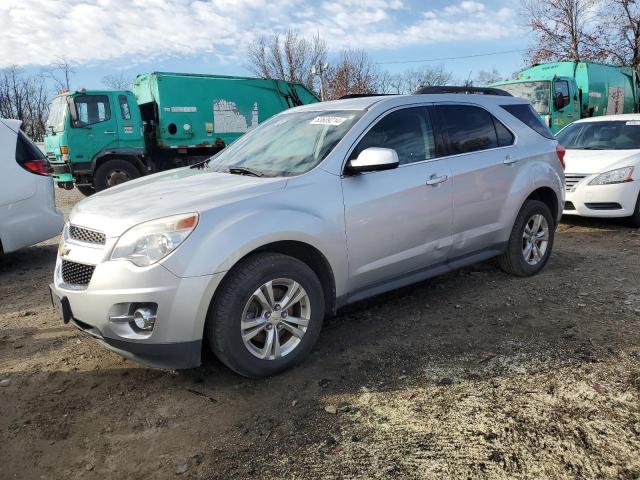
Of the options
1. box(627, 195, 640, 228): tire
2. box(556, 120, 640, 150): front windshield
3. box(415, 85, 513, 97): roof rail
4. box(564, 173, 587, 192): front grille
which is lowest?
box(627, 195, 640, 228): tire

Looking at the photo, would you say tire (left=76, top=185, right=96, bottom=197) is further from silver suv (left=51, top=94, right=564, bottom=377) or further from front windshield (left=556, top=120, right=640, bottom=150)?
front windshield (left=556, top=120, right=640, bottom=150)

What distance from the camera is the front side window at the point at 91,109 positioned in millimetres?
11367

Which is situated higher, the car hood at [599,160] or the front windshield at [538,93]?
the front windshield at [538,93]

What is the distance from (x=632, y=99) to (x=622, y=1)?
13692 mm

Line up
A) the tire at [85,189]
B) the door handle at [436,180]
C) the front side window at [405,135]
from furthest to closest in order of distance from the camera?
1. the tire at [85,189]
2. the door handle at [436,180]
3. the front side window at [405,135]

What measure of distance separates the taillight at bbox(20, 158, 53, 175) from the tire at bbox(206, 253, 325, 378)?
4.20 metres

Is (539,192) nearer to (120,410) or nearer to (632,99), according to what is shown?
(120,410)

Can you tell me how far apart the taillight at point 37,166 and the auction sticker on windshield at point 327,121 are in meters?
3.80

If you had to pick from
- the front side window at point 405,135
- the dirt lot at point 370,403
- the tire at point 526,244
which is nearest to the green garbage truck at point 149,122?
the dirt lot at point 370,403

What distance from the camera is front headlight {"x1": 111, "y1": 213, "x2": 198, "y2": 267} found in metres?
2.76

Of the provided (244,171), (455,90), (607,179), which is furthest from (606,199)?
(244,171)

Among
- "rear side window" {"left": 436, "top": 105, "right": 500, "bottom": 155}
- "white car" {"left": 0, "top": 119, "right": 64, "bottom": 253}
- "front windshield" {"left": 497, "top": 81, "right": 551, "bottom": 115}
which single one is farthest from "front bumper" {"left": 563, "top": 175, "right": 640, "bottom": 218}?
"white car" {"left": 0, "top": 119, "right": 64, "bottom": 253}

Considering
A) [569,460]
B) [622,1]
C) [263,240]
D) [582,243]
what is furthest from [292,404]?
[622,1]

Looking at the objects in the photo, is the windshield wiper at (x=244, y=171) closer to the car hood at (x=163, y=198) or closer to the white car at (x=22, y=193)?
the car hood at (x=163, y=198)
